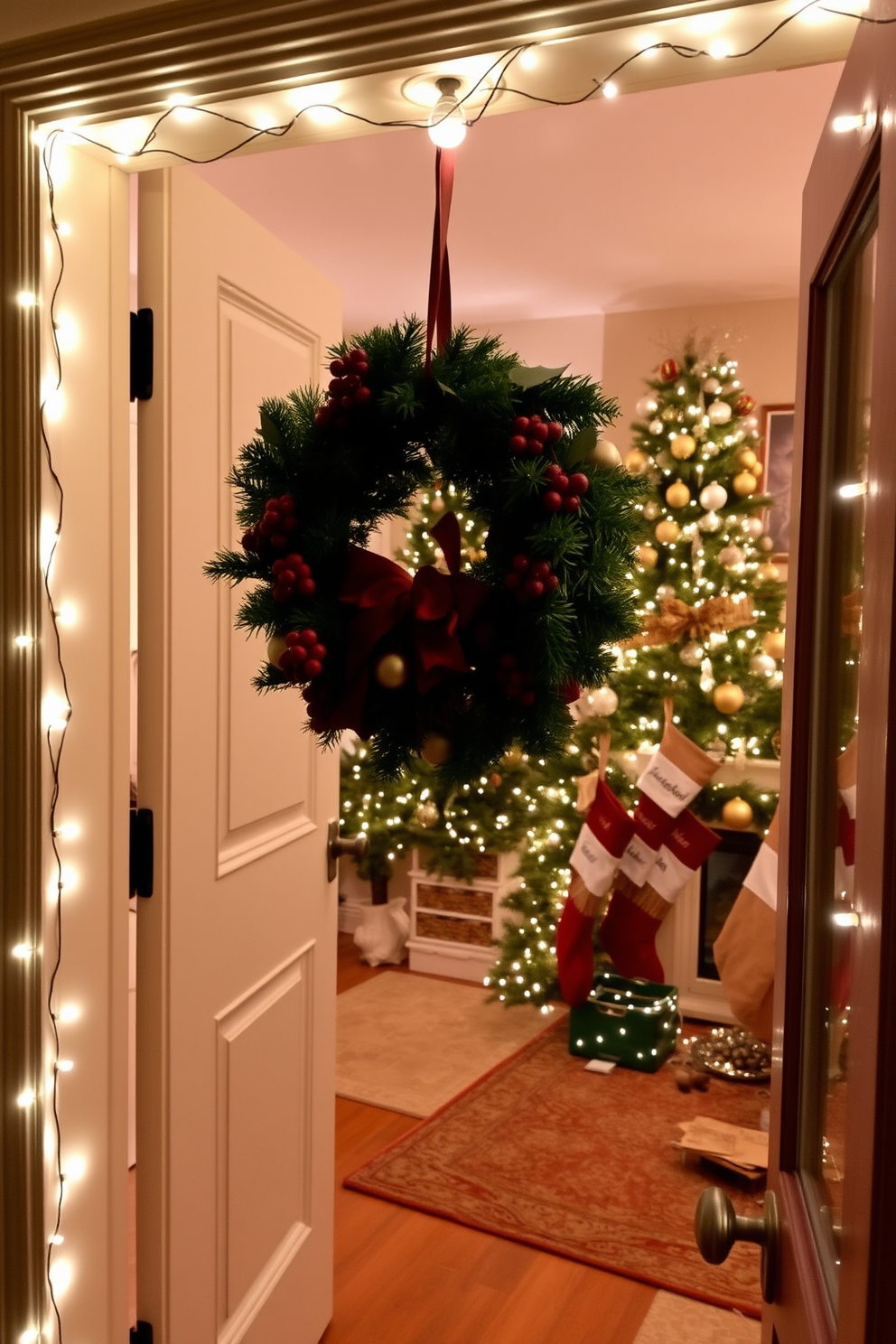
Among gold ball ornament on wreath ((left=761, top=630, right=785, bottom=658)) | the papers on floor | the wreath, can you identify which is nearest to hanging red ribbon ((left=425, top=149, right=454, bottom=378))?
the wreath

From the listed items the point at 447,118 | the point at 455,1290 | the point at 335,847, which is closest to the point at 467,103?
the point at 447,118

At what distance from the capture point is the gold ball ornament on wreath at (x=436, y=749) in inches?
40.4

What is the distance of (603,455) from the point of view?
3.49ft

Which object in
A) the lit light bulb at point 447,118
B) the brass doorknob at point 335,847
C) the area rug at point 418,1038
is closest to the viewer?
the lit light bulb at point 447,118

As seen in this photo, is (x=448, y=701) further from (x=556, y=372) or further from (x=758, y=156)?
(x=758, y=156)

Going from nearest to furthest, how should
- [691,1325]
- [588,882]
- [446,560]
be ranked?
[446,560] → [691,1325] → [588,882]

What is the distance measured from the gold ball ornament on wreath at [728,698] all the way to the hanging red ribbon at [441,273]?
266 cm

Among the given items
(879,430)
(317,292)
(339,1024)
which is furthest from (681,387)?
(879,430)

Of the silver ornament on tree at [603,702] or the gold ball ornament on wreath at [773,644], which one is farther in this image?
the silver ornament on tree at [603,702]

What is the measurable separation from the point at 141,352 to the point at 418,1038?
2863mm

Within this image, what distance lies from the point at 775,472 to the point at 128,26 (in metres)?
3.46

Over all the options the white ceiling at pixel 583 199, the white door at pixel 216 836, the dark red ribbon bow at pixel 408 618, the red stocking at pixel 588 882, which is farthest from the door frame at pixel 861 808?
the red stocking at pixel 588 882

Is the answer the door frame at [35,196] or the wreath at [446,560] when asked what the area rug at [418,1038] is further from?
the wreath at [446,560]

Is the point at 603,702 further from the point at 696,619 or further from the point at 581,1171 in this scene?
the point at 581,1171
